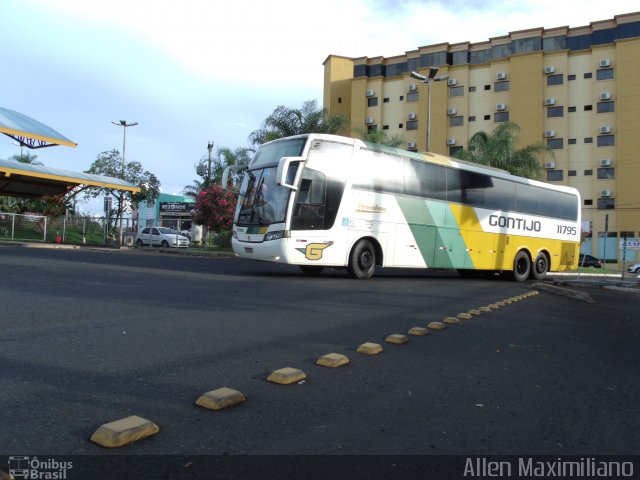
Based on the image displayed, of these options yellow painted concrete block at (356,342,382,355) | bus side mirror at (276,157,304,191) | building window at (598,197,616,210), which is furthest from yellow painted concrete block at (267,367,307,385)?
building window at (598,197,616,210)

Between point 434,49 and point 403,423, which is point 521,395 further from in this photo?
point 434,49

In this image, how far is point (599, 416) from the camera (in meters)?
3.00

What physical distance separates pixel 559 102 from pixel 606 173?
7.65 metres

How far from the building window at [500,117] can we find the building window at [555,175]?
6.44 meters

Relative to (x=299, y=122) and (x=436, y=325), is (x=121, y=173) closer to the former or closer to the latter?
(x=299, y=122)

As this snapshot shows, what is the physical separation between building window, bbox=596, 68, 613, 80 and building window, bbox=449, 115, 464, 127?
11977mm

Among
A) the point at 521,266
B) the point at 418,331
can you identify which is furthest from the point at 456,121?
the point at 418,331

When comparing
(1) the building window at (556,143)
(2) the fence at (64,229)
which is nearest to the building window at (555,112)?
(1) the building window at (556,143)

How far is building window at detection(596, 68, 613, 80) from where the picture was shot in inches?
1667

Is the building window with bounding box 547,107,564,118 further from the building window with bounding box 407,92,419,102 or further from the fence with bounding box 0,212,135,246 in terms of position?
the fence with bounding box 0,212,135,246

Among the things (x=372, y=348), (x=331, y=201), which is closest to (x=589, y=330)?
(x=372, y=348)

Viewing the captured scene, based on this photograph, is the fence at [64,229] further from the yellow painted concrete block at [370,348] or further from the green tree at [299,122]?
the yellow painted concrete block at [370,348]

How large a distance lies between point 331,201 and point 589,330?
6.25 metres

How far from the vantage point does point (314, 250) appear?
35.8ft
